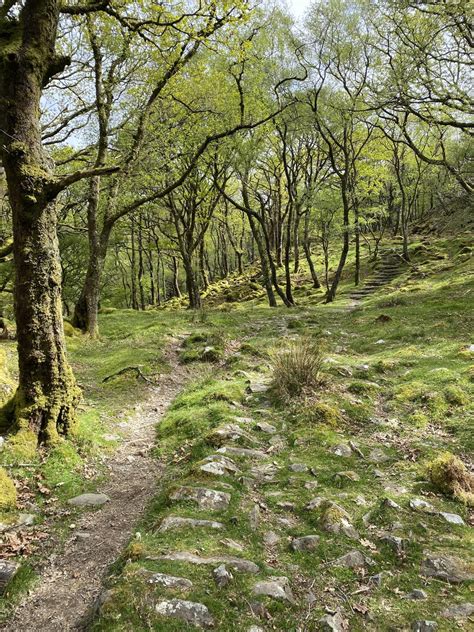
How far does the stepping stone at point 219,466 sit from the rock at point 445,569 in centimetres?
248

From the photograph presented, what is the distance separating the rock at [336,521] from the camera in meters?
4.38

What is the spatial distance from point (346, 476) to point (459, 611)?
2.21 meters

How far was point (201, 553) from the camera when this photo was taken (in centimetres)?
381

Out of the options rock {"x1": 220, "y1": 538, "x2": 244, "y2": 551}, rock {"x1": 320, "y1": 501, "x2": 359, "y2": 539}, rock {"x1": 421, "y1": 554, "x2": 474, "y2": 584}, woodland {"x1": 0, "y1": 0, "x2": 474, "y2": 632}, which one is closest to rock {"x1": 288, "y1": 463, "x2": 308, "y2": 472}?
woodland {"x1": 0, "y1": 0, "x2": 474, "y2": 632}

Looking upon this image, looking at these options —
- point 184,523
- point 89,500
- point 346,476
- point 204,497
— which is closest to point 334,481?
point 346,476

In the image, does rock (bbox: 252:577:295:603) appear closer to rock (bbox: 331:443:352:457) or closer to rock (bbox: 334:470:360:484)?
rock (bbox: 334:470:360:484)

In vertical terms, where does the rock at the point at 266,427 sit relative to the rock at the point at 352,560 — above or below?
above

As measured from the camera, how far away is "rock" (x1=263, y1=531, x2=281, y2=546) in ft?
14.0

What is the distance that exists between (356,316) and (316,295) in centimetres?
1137

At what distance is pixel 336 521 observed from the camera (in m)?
4.49

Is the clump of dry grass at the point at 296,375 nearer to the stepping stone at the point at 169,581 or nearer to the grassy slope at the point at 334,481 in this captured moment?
the grassy slope at the point at 334,481

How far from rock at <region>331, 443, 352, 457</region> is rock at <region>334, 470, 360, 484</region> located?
563mm

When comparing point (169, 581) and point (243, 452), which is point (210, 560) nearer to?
point (169, 581)

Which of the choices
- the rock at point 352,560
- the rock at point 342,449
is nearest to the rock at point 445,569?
the rock at point 352,560
